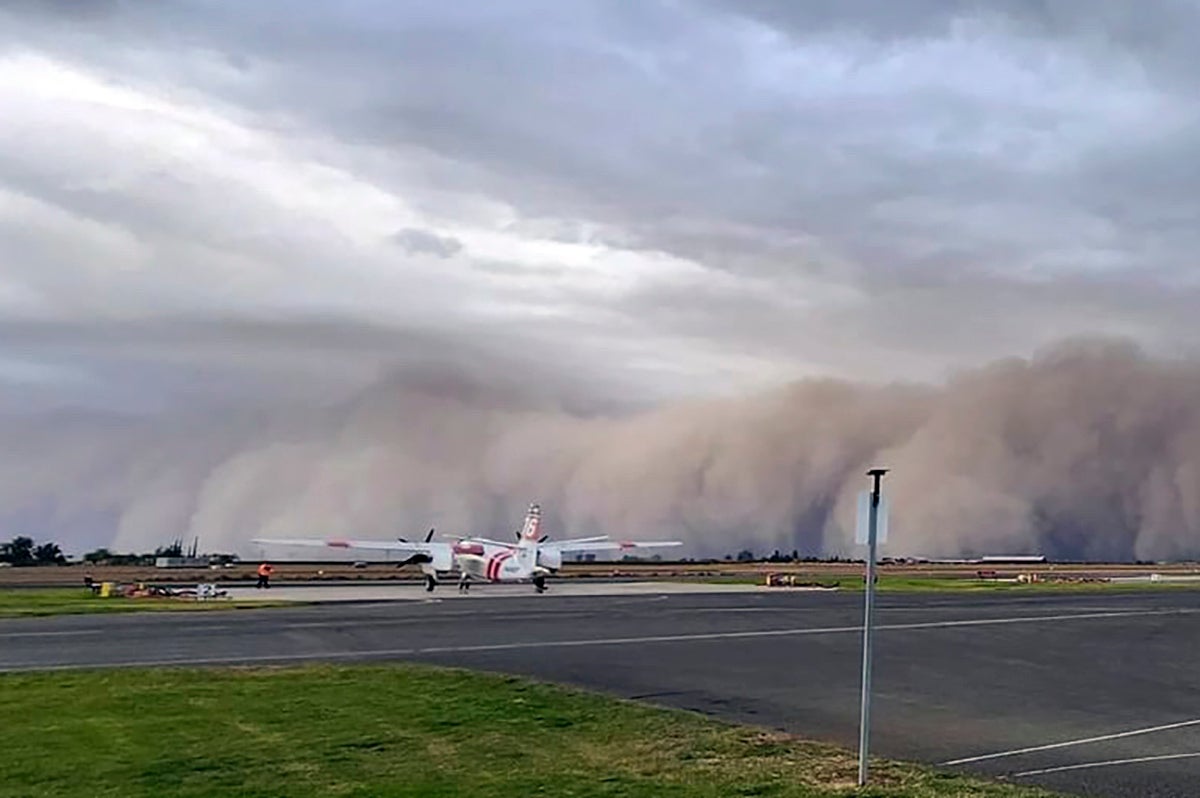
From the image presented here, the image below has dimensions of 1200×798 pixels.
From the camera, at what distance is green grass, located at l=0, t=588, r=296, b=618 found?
151 ft

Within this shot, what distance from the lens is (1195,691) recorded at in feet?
76.2

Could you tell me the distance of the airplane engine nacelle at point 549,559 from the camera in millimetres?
75562

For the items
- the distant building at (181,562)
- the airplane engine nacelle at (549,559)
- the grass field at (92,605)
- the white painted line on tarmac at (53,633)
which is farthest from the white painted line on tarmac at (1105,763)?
the distant building at (181,562)

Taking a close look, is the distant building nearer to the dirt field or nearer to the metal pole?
the dirt field

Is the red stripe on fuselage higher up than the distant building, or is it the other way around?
the red stripe on fuselage

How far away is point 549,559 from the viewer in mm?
76000

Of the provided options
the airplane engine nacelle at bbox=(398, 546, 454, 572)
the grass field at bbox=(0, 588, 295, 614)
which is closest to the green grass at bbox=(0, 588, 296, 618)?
the grass field at bbox=(0, 588, 295, 614)

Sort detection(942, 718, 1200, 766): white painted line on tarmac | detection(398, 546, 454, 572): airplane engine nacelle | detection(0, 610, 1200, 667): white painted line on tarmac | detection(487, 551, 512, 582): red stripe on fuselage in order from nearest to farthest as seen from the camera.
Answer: detection(942, 718, 1200, 766): white painted line on tarmac → detection(0, 610, 1200, 667): white painted line on tarmac → detection(398, 546, 454, 572): airplane engine nacelle → detection(487, 551, 512, 582): red stripe on fuselage

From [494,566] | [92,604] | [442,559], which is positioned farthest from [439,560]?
[92,604]

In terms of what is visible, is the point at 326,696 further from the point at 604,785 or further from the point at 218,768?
the point at 604,785

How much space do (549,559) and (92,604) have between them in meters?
31.0

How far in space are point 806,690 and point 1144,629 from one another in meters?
23.6

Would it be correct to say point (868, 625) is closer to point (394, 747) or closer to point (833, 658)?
point (394, 747)

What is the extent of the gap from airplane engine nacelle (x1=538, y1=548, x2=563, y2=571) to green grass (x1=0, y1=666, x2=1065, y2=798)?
54682 mm
